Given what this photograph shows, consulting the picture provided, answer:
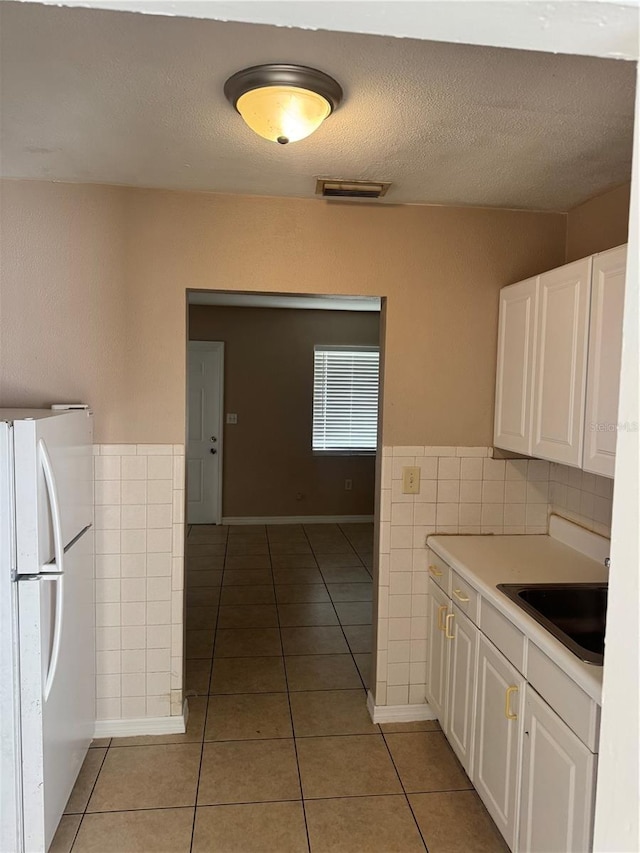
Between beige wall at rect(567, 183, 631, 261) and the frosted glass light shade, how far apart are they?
1.27m

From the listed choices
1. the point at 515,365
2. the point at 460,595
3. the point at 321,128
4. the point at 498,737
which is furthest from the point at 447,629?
the point at 321,128

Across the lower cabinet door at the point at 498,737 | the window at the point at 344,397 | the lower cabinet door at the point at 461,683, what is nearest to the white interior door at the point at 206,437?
the window at the point at 344,397

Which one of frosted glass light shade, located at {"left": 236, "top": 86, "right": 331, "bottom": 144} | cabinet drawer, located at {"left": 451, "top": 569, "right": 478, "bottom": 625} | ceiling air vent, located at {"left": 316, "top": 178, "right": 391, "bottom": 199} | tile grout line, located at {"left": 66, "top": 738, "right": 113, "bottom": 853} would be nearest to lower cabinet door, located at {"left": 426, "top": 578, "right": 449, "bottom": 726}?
cabinet drawer, located at {"left": 451, "top": 569, "right": 478, "bottom": 625}

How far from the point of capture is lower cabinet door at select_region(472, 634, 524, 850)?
1949 millimetres

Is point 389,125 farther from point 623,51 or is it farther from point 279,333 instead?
point 279,333

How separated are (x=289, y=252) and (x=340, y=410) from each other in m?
4.21

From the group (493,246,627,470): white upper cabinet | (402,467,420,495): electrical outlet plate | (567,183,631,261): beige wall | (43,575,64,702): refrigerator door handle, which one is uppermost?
(567,183,631,261): beige wall

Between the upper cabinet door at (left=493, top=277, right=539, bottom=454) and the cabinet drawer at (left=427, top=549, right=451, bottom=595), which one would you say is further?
the cabinet drawer at (left=427, top=549, right=451, bottom=595)

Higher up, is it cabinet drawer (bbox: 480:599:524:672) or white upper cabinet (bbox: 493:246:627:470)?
white upper cabinet (bbox: 493:246:627:470)

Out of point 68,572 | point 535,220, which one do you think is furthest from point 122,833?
point 535,220

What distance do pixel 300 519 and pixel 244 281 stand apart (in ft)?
14.7

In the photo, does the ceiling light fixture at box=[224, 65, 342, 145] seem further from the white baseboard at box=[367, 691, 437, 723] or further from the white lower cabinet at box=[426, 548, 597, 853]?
the white baseboard at box=[367, 691, 437, 723]

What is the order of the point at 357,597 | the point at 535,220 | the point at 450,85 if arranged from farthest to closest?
the point at 357,597
the point at 535,220
the point at 450,85

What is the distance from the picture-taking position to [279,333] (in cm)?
662
